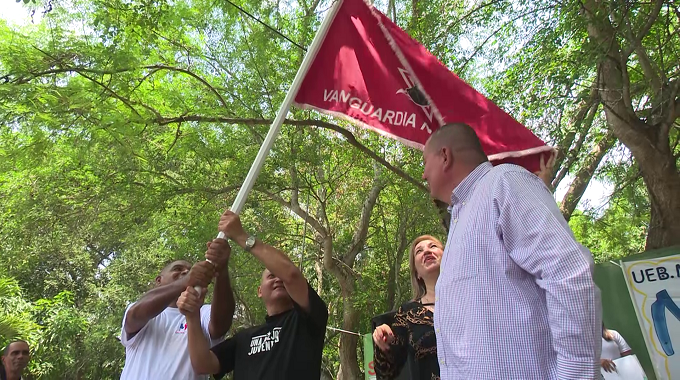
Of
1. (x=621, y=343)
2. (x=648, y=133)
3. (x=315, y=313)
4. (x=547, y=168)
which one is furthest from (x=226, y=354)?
(x=648, y=133)

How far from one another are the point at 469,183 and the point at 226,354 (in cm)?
175

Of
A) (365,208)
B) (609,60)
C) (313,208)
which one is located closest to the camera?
(609,60)

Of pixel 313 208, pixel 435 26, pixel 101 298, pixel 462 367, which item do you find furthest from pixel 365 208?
pixel 101 298

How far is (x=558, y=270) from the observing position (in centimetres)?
146

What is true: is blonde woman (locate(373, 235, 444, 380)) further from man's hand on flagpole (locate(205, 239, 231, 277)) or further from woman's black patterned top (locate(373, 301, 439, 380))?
man's hand on flagpole (locate(205, 239, 231, 277))

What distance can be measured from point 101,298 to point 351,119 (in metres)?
17.4

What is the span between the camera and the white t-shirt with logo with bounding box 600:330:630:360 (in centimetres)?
438

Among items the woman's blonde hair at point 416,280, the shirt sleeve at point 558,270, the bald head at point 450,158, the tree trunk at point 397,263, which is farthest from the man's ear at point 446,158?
the tree trunk at point 397,263

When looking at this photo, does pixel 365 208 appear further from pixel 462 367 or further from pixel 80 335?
pixel 80 335

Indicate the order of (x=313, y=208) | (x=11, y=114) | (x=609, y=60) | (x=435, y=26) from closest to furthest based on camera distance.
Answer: (x=609, y=60)
(x=11, y=114)
(x=435, y=26)
(x=313, y=208)

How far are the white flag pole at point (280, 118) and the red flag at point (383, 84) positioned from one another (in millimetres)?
78

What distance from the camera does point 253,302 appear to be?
14.6 m

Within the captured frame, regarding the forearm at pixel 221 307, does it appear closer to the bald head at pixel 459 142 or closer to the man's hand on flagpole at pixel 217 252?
the man's hand on flagpole at pixel 217 252

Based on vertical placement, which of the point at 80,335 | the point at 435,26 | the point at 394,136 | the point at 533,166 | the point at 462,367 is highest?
the point at 435,26
